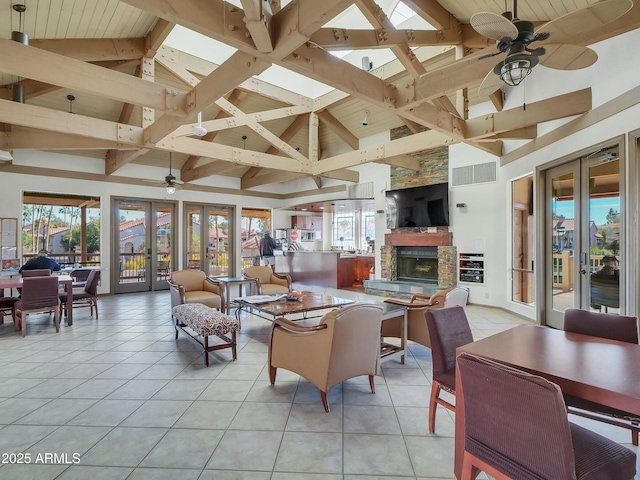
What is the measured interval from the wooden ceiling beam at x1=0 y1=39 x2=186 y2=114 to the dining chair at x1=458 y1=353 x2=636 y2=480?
172 inches

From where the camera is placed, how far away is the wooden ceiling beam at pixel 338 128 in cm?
831

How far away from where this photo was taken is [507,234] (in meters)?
6.23

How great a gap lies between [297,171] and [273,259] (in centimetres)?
438

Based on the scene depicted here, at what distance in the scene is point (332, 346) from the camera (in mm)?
2566

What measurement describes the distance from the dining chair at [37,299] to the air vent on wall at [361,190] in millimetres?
6881

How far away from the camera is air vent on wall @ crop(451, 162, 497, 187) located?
21.4 ft

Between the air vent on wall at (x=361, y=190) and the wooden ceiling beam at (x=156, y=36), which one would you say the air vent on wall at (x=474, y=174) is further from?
the wooden ceiling beam at (x=156, y=36)

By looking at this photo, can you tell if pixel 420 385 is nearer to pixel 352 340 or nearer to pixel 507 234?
pixel 352 340

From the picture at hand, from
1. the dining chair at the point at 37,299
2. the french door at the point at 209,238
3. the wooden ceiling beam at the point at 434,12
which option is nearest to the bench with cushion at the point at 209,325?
the dining chair at the point at 37,299

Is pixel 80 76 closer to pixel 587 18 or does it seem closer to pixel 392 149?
pixel 587 18

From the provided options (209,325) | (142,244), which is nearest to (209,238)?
(142,244)

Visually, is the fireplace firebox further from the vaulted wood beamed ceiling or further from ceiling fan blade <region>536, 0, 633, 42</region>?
ceiling fan blade <region>536, 0, 633, 42</region>

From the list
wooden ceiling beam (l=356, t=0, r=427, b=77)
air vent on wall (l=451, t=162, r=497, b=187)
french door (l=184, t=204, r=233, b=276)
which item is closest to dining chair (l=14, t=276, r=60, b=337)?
french door (l=184, t=204, r=233, b=276)

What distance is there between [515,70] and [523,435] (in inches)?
92.9
